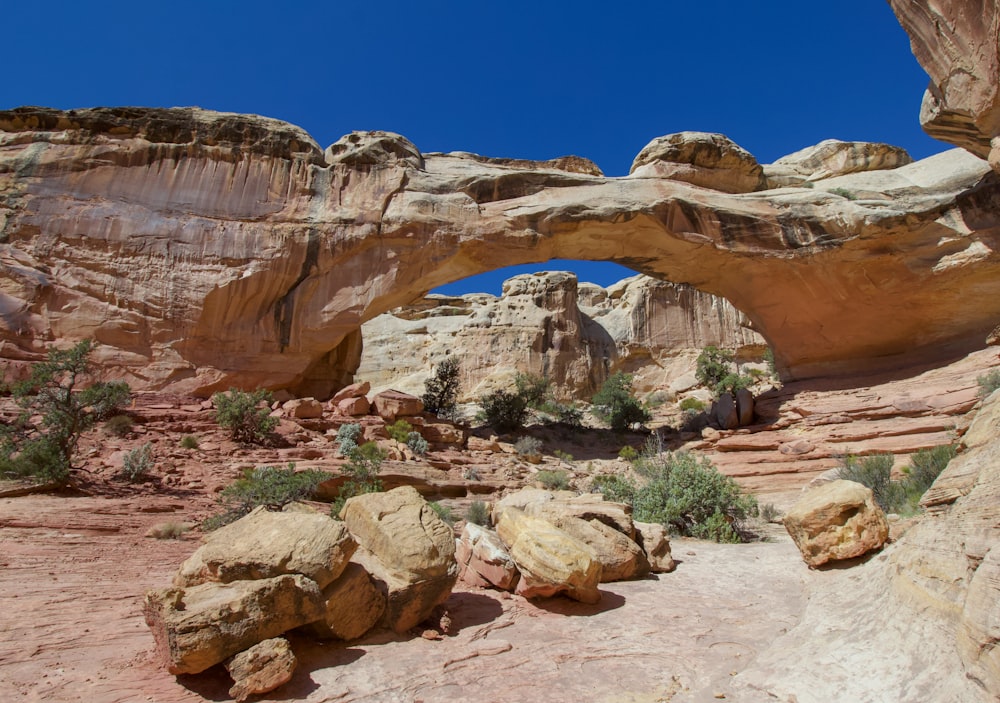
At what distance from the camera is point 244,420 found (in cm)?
1215

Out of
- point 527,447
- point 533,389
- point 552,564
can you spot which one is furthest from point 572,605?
point 533,389

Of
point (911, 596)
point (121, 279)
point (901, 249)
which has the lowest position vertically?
point (911, 596)

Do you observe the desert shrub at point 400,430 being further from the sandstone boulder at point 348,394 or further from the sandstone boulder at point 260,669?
the sandstone boulder at point 260,669

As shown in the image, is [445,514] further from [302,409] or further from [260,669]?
[302,409]

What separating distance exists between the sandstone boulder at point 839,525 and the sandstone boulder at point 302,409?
11233mm

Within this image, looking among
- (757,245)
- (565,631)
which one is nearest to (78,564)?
(565,631)

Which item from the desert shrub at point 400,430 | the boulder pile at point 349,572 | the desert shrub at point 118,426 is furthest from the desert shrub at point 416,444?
the boulder pile at point 349,572

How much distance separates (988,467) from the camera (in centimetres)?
409

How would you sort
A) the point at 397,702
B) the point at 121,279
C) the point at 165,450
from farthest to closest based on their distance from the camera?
1. the point at 121,279
2. the point at 165,450
3. the point at 397,702

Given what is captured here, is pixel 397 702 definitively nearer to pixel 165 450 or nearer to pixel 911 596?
pixel 911 596

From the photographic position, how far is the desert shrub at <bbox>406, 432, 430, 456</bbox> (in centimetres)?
1319

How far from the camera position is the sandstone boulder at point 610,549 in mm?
5637

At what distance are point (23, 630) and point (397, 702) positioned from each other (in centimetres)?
278

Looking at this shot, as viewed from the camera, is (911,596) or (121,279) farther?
(121,279)
